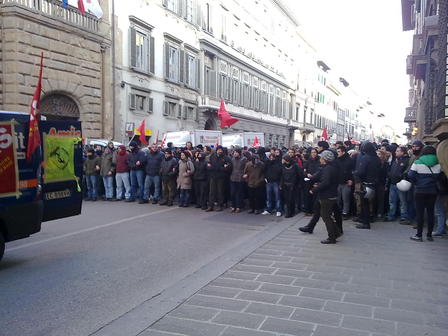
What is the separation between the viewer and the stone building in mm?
18062

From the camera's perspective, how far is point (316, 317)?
4.46 meters

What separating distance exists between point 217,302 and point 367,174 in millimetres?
6125

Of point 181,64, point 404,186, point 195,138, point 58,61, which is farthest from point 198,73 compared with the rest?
point 404,186

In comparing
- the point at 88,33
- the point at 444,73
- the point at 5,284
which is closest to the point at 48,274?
the point at 5,284

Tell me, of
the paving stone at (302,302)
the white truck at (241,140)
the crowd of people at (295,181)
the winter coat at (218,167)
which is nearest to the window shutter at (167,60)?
A: the white truck at (241,140)

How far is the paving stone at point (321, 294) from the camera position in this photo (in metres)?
5.09

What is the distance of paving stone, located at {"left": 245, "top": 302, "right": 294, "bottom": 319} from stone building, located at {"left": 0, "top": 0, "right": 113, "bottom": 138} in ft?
53.8

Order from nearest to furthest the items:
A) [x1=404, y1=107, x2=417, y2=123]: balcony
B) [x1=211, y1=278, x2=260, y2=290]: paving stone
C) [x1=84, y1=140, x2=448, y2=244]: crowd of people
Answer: [x1=211, y1=278, x2=260, y2=290]: paving stone
[x1=84, y1=140, x2=448, y2=244]: crowd of people
[x1=404, y1=107, x2=417, y2=123]: balcony

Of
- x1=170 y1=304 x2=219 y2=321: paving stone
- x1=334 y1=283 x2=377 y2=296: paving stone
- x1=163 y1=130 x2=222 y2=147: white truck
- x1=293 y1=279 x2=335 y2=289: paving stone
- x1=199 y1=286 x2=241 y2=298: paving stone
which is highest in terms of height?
x1=163 y1=130 x2=222 y2=147: white truck

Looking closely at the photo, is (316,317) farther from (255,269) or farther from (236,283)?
(255,269)

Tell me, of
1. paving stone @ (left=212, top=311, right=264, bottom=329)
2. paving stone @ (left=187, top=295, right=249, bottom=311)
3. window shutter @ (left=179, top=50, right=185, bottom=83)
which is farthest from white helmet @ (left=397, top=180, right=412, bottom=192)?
window shutter @ (left=179, top=50, right=185, bottom=83)

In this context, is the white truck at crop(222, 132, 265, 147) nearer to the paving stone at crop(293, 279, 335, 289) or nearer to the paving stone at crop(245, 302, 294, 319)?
the paving stone at crop(293, 279, 335, 289)

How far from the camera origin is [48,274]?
6074 millimetres

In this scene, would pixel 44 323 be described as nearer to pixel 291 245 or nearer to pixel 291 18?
pixel 291 245
